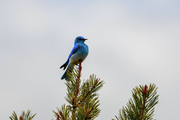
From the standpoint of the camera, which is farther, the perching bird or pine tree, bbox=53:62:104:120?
the perching bird

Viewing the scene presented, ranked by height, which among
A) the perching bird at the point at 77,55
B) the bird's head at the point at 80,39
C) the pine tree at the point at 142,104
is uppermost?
the bird's head at the point at 80,39

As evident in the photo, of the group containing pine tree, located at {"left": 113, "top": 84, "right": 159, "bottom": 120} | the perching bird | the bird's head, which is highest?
the bird's head

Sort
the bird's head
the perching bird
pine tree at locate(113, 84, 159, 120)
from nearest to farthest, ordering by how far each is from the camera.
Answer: pine tree at locate(113, 84, 159, 120)
the perching bird
the bird's head

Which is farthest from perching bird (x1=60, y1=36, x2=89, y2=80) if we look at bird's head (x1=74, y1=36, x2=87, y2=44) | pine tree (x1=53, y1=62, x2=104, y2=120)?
pine tree (x1=53, y1=62, x2=104, y2=120)

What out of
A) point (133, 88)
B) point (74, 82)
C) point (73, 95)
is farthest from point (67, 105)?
point (133, 88)

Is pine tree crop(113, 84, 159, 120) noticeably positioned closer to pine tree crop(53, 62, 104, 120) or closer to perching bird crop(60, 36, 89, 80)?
pine tree crop(53, 62, 104, 120)

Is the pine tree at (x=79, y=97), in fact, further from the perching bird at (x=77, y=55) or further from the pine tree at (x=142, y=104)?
the perching bird at (x=77, y=55)

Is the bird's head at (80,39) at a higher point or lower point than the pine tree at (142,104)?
higher

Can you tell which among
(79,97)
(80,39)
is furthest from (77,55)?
(79,97)

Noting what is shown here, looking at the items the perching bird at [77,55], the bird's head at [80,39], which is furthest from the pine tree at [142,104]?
the bird's head at [80,39]

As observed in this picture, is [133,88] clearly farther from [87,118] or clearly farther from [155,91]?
[87,118]

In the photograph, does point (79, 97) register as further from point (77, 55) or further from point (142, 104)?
point (77, 55)

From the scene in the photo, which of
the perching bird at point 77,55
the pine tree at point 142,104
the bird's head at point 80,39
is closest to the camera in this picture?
the pine tree at point 142,104

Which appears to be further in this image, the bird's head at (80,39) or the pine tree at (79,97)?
the bird's head at (80,39)
